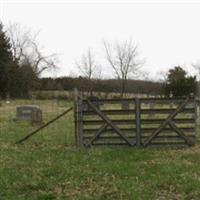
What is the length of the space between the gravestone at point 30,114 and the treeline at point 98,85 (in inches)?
1757

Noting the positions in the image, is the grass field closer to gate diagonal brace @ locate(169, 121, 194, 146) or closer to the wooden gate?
gate diagonal brace @ locate(169, 121, 194, 146)

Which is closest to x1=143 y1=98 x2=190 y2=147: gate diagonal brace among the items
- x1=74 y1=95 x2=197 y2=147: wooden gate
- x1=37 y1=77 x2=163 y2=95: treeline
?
x1=74 y1=95 x2=197 y2=147: wooden gate

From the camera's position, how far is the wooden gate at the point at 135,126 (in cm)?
1495

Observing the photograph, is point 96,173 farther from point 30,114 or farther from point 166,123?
point 30,114

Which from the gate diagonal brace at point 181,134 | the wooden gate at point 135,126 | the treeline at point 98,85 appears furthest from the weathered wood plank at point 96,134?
the treeline at point 98,85

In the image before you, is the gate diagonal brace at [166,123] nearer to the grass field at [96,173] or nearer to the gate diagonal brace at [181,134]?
the gate diagonal brace at [181,134]

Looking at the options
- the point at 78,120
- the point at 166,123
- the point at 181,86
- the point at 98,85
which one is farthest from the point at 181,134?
the point at 98,85

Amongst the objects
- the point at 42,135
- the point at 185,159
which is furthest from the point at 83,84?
the point at 185,159

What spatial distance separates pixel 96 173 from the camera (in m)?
10.5

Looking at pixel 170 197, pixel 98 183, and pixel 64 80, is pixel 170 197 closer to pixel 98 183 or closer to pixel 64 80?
pixel 98 183

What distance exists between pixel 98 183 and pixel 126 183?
1.77 feet

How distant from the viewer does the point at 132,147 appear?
48.9 ft

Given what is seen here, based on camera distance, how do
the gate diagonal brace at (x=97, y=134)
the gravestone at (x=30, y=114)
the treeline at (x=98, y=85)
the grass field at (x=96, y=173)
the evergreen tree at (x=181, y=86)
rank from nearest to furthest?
1. the grass field at (x=96, y=173)
2. the gate diagonal brace at (x=97, y=134)
3. the gravestone at (x=30, y=114)
4. the evergreen tree at (x=181, y=86)
5. the treeline at (x=98, y=85)

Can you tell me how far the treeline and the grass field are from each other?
56.6 metres
